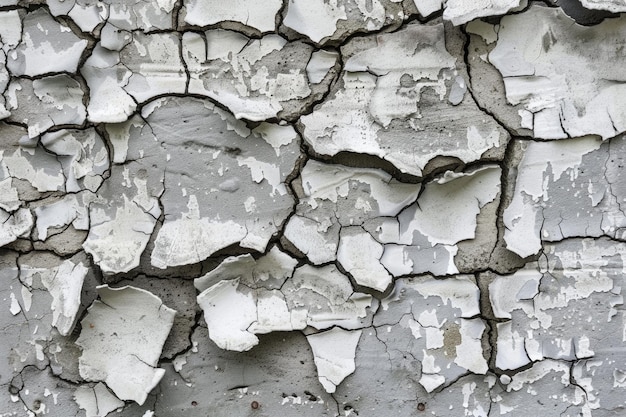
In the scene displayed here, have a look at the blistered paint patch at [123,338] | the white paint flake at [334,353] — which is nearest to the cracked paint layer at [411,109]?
the white paint flake at [334,353]

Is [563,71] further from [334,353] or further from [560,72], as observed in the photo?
[334,353]

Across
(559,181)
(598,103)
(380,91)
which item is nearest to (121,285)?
(380,91)

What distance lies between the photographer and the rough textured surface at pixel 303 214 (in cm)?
122

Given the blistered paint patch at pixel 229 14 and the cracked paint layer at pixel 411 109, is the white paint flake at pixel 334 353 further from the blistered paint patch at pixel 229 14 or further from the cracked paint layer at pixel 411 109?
the blistered paint patch at pixel 229 14

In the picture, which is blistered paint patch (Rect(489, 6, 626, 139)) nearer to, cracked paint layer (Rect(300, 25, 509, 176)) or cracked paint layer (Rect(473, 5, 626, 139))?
cracked paint layer (Rect(473, 5, 626, 139))

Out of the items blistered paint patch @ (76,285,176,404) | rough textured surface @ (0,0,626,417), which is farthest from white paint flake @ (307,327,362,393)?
blistered paint patch @ (76,285,176,404)

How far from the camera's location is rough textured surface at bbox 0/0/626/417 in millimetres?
1218

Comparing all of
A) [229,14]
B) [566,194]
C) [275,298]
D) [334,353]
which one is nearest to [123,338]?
[275,298]

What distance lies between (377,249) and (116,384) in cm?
63

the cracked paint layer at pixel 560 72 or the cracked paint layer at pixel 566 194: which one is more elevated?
the cracked paint layer at pixel 560 72

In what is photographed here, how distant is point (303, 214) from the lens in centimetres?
125

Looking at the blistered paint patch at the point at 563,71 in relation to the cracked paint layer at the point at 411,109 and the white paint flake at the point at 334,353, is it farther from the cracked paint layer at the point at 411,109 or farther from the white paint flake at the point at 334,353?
the white paint flake at the point at 334,353

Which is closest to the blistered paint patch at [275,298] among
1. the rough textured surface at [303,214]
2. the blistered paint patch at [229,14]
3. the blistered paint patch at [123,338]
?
the rough textured surface at [303,214]

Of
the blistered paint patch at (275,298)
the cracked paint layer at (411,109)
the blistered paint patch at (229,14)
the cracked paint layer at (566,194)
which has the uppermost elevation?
the blistered paint patch at (229,14)
